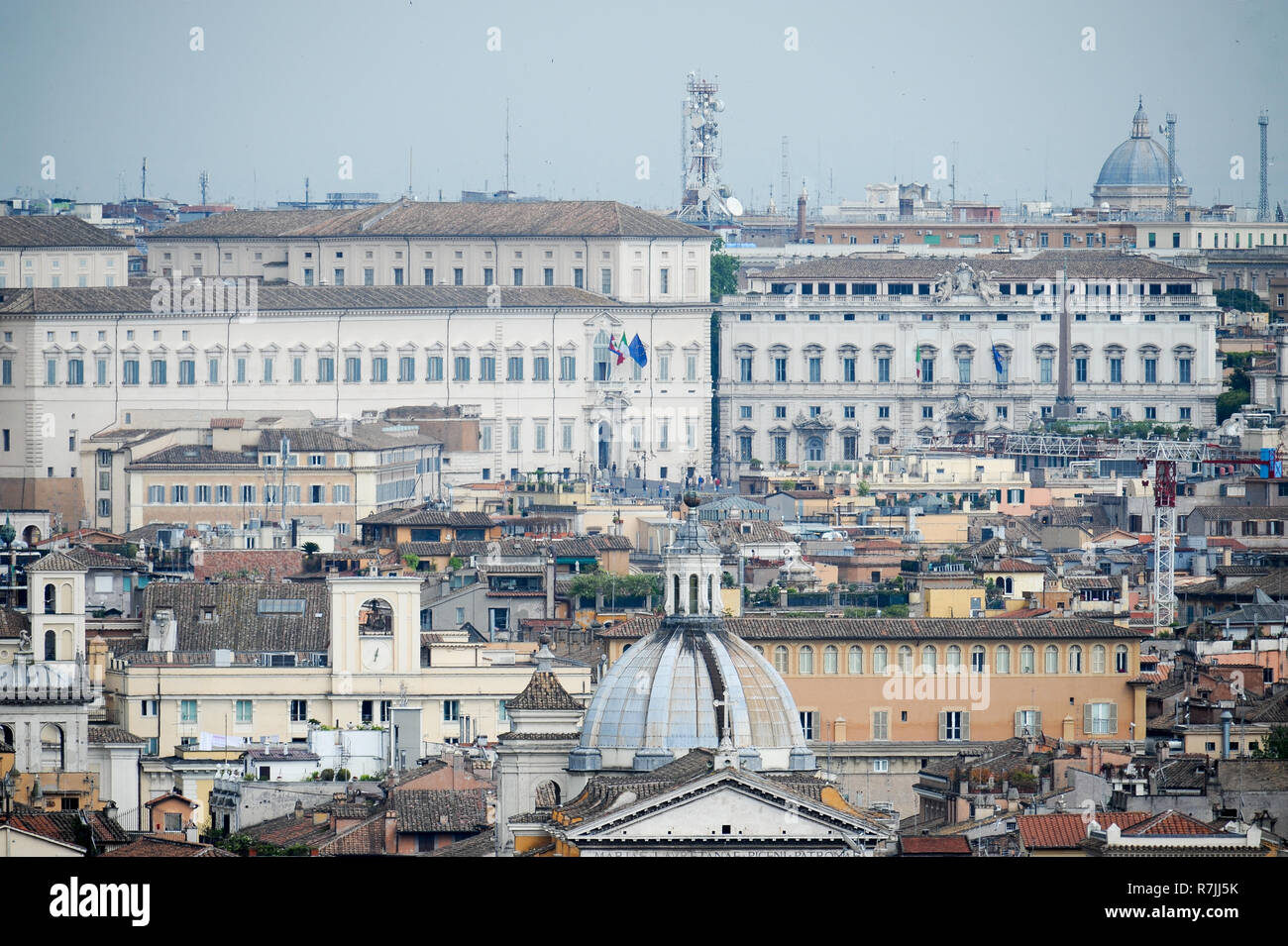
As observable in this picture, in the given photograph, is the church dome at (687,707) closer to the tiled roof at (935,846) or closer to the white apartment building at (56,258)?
the tiled roof at (935,846)

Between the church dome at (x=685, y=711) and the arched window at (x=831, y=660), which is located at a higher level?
the church dome at (x=685, y=711)

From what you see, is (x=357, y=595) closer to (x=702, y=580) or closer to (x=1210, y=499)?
(x=702, y=580)

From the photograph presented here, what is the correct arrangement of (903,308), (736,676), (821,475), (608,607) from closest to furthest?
(736,676), (608,607), (821,475), (903,308)

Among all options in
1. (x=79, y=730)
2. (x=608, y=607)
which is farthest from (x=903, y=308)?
(x=79, y=730)

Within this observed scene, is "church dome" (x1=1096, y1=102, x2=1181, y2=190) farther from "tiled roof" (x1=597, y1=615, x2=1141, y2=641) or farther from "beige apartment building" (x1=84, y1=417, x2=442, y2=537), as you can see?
"tiled roof" (x1=597, y1=615, x2=1141, y2=641)

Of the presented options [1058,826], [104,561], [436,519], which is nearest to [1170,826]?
[1058,826]

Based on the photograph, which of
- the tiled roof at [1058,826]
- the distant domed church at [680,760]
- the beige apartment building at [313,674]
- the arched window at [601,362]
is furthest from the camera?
the arched window at [601,362]

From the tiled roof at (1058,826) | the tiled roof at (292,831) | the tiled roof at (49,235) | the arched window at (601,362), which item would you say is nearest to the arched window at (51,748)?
the tiled roof at (292,831)
